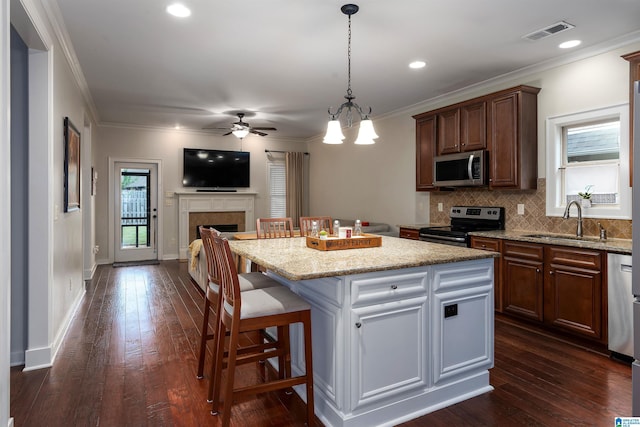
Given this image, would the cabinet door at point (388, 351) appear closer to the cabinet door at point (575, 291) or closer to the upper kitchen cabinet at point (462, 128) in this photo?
the cabinet door at point (575, 291)

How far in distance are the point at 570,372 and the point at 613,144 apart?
2.19 metres

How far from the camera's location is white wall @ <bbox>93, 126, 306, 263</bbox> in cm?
721

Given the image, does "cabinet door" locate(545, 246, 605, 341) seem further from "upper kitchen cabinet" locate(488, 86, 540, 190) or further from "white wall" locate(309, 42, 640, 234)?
"white wall" locate(309, 42, 640, 234)

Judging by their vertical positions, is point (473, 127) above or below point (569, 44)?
below

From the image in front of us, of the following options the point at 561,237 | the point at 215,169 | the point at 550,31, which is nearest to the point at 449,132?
the point at 550,31

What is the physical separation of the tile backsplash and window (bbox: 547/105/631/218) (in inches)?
3.0

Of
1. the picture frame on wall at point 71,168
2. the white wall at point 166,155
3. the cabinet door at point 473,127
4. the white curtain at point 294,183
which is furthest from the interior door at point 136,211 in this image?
the cabinet door at point 473,127

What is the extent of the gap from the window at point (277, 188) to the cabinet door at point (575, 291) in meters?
5.99

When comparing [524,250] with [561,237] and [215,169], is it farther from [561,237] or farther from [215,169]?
[215,169]

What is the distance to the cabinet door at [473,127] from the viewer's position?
436cm

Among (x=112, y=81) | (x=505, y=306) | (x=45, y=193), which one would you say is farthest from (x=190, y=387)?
(x=112, y=81)

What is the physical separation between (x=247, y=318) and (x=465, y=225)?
358 centimetres

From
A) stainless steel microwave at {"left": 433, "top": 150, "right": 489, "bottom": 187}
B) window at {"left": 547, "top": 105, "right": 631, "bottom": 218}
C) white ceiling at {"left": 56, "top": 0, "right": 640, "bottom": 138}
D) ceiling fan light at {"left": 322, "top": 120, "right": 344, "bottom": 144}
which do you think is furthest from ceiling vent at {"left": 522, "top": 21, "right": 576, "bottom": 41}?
ceiling fan light at {"left": 322, "top": 120, "right": 344, "bottom": 144}

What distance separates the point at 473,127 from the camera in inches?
177
